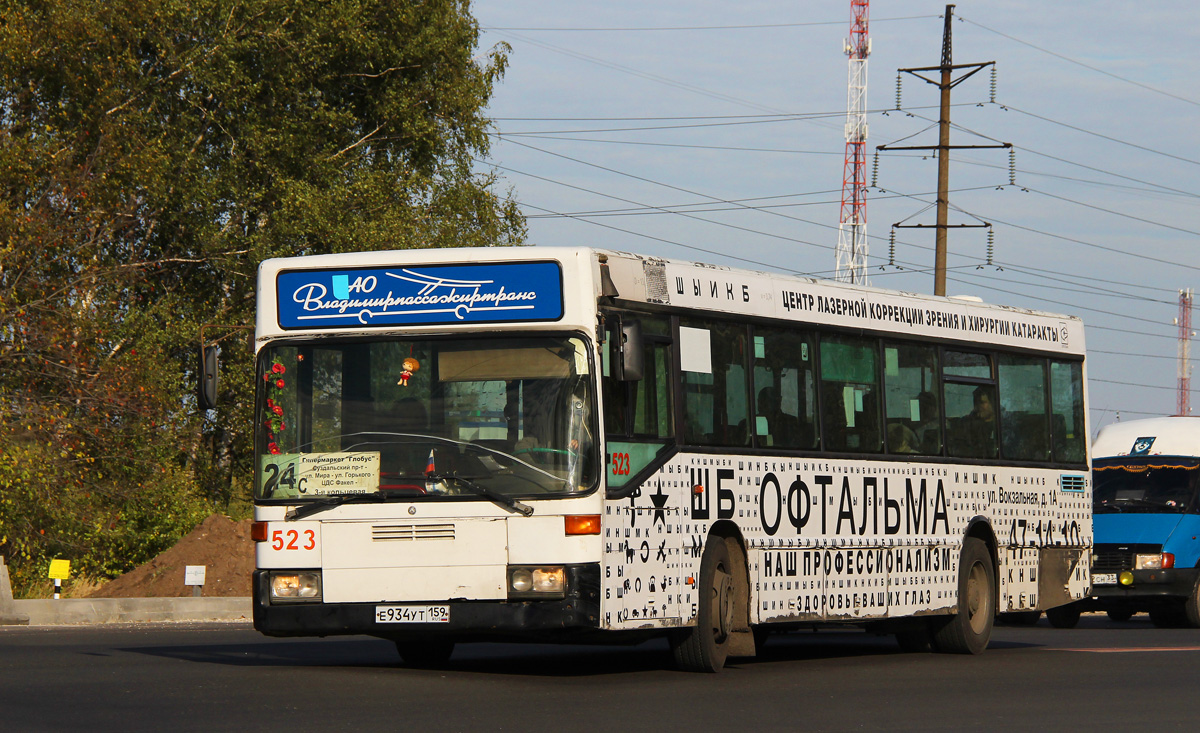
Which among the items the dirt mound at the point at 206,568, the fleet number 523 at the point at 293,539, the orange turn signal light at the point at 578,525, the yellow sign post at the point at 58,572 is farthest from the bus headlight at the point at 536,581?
the dirt mound at the point at 206,568

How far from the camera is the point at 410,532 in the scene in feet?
42.8

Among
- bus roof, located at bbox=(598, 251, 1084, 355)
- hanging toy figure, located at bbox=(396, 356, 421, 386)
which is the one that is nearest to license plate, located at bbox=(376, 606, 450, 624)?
hanging toy figure, located at bbox=(396, 356, 421, 386)

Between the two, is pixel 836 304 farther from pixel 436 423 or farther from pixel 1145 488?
pixel 1145 488

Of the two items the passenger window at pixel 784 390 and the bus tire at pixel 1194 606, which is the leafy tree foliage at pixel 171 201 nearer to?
the passenger window at pixel 784 390

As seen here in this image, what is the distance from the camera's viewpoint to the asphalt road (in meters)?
10.9

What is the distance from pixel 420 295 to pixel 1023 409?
7.77 meters

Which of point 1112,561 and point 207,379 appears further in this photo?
point 1112,561

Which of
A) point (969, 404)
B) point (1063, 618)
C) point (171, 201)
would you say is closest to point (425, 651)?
point (969, 404)

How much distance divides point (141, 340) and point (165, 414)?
3.77 meters

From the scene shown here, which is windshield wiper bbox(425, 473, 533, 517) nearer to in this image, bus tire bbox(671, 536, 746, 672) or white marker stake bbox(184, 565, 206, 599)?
bus tire bbox(671, 536, 746, 672)

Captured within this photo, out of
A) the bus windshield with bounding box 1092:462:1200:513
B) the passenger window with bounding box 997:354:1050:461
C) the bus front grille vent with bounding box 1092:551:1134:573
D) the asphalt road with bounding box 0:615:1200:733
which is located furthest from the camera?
the bus windshield with bounding box 1092:462:1200:513

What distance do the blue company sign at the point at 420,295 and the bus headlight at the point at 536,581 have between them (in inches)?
69.2

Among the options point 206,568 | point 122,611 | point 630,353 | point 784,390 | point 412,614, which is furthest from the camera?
point 206,568

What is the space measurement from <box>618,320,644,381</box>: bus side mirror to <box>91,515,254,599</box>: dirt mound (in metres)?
18.3
